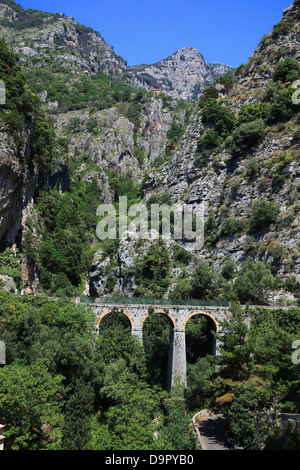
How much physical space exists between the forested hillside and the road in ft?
3.23

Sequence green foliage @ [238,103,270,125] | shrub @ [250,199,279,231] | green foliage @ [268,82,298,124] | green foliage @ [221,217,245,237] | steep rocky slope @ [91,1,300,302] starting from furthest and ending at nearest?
green foliage @ [238,103,270,125], green foliage @ [268,82,298,124], green foliage @ [221,217,245,237], shrub @ [250,199,279,231], steep rocky slope @ [91,1,300,302]

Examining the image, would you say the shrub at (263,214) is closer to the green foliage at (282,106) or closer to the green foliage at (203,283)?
the green foliage at (203,283)

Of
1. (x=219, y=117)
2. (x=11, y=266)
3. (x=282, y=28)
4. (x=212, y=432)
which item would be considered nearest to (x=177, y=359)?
(x=212, y=432)

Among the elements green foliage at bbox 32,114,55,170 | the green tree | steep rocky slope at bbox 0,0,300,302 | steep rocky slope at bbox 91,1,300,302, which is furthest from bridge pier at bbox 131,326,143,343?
green foliage at bbox 32,114,55,170

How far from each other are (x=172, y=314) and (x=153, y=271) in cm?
1536

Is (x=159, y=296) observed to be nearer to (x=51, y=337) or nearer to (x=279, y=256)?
(x=279, y=256)

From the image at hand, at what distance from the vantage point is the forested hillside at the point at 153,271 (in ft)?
70.5

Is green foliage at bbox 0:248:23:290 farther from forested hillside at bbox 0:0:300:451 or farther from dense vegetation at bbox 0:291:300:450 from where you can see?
dense vegetation at bbox 0:291:300:450

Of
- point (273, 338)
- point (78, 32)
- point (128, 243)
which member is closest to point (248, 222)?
point (128, 243)

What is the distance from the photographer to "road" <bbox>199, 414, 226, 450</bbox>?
69.8ft

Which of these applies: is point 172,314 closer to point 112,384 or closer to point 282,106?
point 112,384

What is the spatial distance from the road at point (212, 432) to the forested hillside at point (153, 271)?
0.98 meters

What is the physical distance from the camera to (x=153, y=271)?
160 ft
